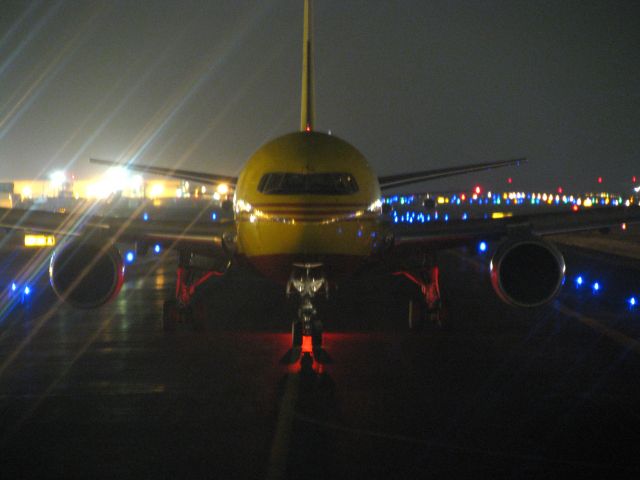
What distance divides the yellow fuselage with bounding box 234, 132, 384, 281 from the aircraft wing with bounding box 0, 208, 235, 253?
4.77 feet

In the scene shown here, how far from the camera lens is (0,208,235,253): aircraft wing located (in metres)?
15.6

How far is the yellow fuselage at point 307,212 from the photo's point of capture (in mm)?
12477

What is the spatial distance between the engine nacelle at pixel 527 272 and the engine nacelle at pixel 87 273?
699cm

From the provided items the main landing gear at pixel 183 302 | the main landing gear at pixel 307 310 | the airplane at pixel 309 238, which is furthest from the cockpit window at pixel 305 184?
the main landing gear at pixel 183 302

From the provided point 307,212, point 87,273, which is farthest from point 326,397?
point 87,273

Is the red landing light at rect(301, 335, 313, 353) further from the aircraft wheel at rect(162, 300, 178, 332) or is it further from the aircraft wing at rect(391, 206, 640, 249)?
the aircraft wheel at rect(162, 300, 178, 332)

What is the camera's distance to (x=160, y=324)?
17594mm

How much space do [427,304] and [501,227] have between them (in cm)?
224

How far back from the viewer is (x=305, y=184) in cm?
1295

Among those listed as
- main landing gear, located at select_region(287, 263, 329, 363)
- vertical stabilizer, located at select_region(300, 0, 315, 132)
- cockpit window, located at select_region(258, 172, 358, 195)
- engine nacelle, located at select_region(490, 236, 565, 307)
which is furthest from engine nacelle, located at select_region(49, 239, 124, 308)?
engine nacelle, located at select_region(490, 236, 565, 307)

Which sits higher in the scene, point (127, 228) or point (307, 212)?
point (307, 212)

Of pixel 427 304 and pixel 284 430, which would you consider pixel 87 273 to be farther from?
pixel 284 430

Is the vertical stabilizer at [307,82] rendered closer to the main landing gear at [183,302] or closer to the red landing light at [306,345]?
the main landing gear at [183,302]

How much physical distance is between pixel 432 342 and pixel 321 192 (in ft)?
13.6
